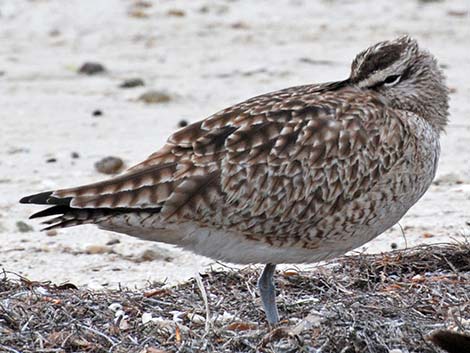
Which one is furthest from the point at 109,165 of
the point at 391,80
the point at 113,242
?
the point at 391,80

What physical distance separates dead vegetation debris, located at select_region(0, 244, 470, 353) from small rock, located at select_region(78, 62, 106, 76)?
19.8ft

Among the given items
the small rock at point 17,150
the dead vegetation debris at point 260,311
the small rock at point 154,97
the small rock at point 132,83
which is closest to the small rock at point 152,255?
the dead vegetation debris at point 260,311

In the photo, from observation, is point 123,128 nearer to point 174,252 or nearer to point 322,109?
point 174,252

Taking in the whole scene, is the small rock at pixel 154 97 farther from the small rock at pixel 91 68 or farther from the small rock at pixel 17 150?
the small rock at pixel 17 150

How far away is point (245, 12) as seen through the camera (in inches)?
598

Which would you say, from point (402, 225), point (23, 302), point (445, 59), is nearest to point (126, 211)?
point (23, 302)

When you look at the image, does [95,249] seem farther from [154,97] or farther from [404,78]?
[154,97]

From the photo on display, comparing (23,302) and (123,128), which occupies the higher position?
(23,302)

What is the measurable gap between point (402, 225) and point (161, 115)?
3450 millimetres

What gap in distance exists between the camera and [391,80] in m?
6.55

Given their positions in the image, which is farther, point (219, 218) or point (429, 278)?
point (429, 278)

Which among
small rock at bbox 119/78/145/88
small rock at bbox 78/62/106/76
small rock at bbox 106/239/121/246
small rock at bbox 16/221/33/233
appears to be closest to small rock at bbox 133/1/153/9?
small rock at bbox 78/62/106/76

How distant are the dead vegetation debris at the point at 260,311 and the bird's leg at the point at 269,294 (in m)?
0.07

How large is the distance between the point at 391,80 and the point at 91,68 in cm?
668
